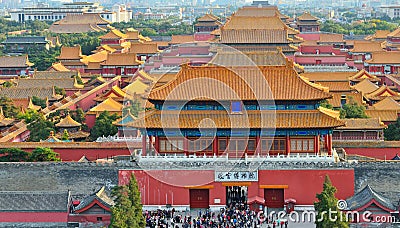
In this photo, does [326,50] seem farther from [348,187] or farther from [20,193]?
[20,193]

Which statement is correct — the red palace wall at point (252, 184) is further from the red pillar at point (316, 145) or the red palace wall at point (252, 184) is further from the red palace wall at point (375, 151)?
the red palace wall at point (375, 151)

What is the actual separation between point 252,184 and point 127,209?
6134 mm

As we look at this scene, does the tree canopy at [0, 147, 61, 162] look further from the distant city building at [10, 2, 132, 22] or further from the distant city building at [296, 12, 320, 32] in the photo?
the distant city building at [10, 2, 132, 22]

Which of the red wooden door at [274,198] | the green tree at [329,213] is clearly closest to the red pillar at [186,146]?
the red wooden door at [274,198]

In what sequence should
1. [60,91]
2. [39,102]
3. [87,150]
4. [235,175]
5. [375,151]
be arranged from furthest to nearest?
[60,91] → [39,102] → [375,151] → [87,150] → [235,175]

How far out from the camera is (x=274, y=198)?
3112 centimetres

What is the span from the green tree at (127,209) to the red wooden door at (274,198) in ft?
18.5

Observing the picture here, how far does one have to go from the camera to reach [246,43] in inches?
1991

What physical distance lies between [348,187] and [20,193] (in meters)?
11.4

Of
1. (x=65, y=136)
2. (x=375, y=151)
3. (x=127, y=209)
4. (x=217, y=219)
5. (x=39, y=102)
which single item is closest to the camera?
(x=127, y=209)

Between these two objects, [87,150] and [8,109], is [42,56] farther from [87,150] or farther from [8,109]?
[87,150]

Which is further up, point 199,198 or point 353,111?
point 353,111

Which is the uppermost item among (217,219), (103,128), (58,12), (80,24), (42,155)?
(42,155)

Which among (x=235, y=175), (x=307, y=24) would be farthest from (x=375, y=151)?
(x=307, y=24)
